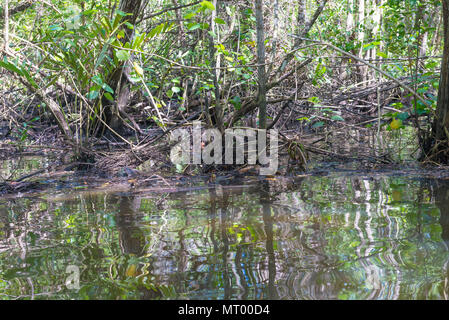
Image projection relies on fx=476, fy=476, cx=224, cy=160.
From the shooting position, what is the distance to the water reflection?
1.96 m

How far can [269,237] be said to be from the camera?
8.50 ft

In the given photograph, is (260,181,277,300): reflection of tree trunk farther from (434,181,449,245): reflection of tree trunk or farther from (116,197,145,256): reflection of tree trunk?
(434,181,449,245): reflection of tree trunk

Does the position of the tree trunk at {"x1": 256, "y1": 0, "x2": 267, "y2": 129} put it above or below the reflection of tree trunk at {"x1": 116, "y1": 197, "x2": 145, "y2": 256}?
above

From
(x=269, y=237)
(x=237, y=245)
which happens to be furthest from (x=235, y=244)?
(x=269, y=237)

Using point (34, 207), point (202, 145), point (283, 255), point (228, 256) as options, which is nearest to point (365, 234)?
point (283, 255)

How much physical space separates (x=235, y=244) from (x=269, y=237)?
0.69 ft

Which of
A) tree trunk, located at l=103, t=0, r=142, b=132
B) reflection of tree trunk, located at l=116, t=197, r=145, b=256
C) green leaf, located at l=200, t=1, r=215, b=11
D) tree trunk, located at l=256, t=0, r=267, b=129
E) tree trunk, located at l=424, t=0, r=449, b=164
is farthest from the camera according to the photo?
tree trunk, located at l=103, t=0, r=142, b=132

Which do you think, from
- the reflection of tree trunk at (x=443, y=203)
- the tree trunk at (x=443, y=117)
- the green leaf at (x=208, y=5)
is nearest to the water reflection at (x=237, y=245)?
the reflection of tree trunk at (x=443, y=203)

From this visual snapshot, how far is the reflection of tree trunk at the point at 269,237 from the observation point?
1949 millimetres

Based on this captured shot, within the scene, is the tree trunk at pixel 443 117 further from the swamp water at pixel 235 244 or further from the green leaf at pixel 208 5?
the green leaf at pixel 208 5

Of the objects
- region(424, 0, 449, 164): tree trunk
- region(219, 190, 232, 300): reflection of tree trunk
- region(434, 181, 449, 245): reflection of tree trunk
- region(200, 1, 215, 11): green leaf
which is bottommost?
region(219, 190, 232, 300): reflection of tree trunk

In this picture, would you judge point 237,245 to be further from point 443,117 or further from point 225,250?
point 443,117

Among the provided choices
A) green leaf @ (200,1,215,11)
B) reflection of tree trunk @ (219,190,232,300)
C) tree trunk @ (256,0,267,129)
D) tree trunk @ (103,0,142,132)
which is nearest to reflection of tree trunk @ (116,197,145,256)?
reflection of tree trunk @ (219,190,232,300)

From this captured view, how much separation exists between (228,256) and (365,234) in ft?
2.55
